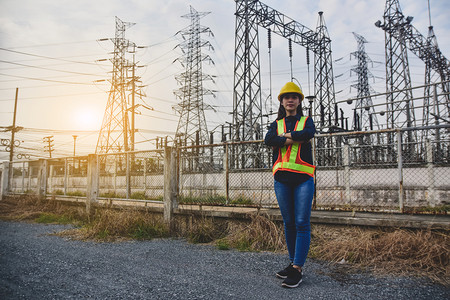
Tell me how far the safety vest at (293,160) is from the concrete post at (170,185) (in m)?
3.70

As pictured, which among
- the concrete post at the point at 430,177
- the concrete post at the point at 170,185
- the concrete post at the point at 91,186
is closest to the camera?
the concrete post at the point at 170,185

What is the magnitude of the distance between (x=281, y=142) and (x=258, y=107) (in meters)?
13.6

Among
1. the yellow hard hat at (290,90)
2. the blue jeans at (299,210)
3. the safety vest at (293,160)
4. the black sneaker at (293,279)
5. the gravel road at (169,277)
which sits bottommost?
the gravel road at (169,277)

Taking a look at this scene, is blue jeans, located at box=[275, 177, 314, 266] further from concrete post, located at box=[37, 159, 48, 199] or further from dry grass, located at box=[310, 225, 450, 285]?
concrete post, located at box=[37, 159, 48, 199]

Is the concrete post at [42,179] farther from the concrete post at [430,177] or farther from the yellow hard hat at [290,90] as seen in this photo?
the concrete post at [430,177]

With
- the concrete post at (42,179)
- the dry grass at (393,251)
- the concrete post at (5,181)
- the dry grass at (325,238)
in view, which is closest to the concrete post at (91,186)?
the dry grass at (325,238)

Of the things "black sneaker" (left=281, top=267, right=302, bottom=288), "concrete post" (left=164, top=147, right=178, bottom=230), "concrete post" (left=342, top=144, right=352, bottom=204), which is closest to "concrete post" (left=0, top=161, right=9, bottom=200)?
"concrete post" (left=164, top=147, right=178, bottom=230)

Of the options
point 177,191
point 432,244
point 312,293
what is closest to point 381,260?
point 432,244

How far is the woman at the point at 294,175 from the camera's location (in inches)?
119

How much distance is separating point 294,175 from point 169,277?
70.4 inches

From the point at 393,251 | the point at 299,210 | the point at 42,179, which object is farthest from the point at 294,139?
the point at 42,179

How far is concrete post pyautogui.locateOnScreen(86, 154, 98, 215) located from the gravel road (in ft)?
10.5

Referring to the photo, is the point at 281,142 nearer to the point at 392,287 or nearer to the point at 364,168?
the point at 392,287

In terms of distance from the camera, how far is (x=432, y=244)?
12.2ft
